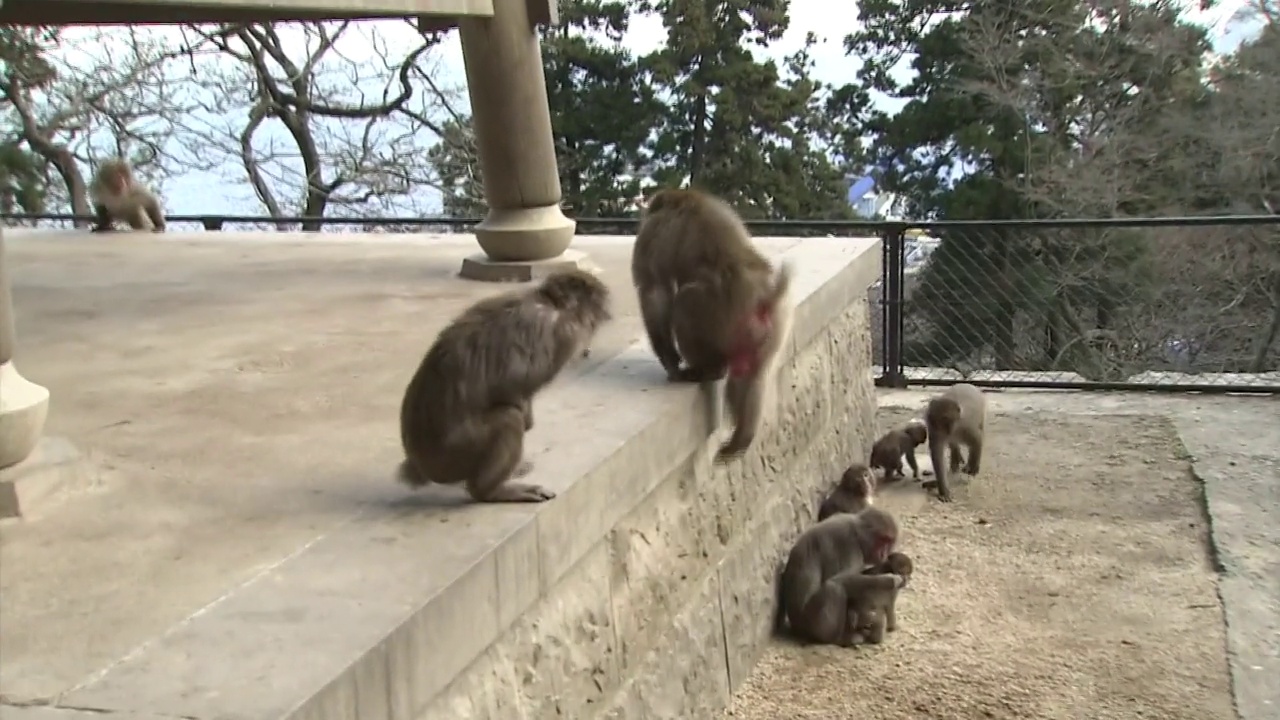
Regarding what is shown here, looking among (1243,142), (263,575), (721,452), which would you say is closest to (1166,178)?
(1243,142)

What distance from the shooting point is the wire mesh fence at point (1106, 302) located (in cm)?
1132

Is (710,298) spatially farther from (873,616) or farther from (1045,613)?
(1045,613)

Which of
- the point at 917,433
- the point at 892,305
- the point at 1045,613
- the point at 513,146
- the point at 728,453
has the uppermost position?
the point at 513,146

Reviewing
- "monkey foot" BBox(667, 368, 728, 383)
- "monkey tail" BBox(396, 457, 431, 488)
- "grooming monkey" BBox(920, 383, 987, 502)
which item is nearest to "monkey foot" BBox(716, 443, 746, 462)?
"monkey foot" BBox(667, 368, 728, 383)

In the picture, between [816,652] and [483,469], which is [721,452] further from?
[483,469]

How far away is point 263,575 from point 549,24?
3562mm

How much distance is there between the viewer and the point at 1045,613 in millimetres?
4656

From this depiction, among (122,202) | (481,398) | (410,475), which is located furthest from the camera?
(122,202)

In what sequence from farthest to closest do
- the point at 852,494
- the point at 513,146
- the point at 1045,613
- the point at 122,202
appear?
the point at 122,202
the point at 513,146
the point at 852,494
the point at 1045,613

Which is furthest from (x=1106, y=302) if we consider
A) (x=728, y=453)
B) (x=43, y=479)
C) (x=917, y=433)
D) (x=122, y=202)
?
(x=43, y=479)

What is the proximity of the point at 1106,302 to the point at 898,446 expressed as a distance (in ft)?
21.2

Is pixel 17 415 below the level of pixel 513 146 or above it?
below

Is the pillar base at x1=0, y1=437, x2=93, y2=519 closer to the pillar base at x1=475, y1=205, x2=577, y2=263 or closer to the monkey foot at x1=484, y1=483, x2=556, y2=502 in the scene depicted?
the monkey foot at x1=484, y1=483, x2=556, y2=502

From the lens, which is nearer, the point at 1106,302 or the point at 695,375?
the point at 695,375
